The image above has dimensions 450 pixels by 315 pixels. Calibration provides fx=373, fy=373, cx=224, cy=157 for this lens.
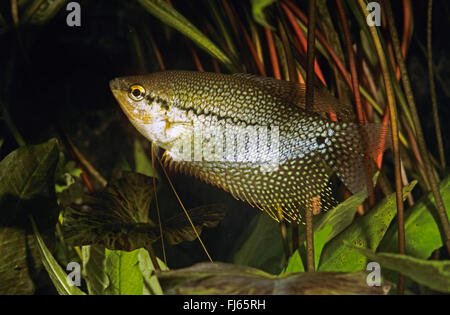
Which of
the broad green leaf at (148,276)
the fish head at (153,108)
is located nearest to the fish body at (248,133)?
the fish head at (153,108)

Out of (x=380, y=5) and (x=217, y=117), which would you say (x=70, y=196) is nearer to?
(x=217, y=117)

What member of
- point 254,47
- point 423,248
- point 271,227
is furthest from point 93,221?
point 423,248

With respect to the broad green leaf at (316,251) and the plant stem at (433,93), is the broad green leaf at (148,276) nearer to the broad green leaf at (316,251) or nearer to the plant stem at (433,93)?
the broad green leaf at (316,251)

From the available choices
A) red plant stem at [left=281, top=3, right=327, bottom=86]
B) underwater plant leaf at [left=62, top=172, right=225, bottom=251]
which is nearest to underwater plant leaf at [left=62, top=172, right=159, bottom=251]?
underwater plant leaf at [left=62, top=172, right=225, bottom=251]

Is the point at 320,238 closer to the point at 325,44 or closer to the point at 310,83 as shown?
the point at 310,83

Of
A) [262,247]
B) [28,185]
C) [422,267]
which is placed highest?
[28,185]

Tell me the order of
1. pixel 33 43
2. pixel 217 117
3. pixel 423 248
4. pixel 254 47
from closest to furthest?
pixel 217 117, pixel 423 248, pixel 254 47, pixel 33 43

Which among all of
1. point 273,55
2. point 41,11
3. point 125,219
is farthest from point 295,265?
point 41,11
